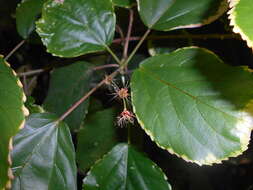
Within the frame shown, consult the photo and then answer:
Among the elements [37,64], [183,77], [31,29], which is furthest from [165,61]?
[37,64]

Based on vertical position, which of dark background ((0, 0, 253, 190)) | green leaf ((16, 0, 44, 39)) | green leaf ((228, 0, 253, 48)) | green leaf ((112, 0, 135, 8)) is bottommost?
dark background ((0, 0, 253, 190))

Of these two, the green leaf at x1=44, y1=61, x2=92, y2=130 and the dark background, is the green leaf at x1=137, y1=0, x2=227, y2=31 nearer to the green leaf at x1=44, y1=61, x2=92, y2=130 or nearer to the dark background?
the dark background

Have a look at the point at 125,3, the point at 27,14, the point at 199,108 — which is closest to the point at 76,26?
the point at 125,3

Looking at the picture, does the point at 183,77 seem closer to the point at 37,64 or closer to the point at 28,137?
the point at 28,137

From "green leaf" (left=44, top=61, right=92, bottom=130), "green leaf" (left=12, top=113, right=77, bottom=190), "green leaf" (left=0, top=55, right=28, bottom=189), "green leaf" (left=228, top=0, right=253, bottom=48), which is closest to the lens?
"green leaf" (left=228, top=0, right=253, bottom=48)

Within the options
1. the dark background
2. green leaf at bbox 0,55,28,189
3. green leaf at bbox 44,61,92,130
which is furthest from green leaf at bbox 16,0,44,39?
green leaf at bbox 0,55,28,189

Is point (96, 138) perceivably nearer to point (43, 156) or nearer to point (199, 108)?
point (43, 156)
